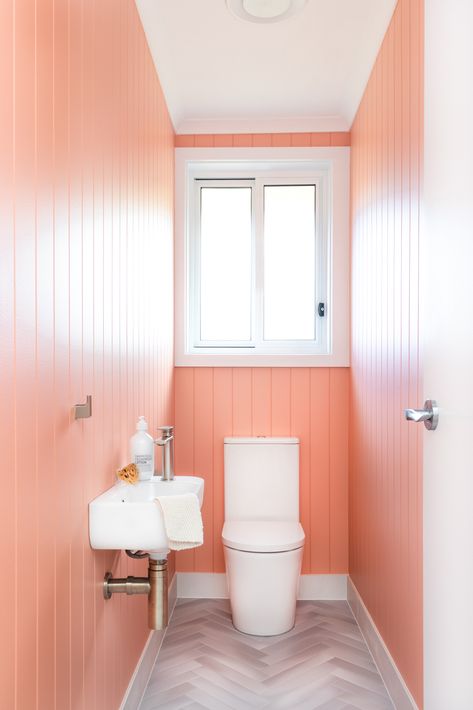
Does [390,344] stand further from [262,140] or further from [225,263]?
[262,140]

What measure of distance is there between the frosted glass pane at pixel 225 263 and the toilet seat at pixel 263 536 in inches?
40.2

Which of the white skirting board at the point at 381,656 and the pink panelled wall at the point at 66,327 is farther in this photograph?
the white skirting board at the point at 381,656

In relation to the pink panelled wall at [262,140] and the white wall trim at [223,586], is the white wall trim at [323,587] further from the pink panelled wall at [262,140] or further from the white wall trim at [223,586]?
the pink panelled wall at [262,140]

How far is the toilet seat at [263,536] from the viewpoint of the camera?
2469 mm

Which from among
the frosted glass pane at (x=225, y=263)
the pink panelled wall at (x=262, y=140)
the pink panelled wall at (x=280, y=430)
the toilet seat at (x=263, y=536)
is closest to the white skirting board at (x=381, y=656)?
the pink panelled wall at (x=280, y=430)

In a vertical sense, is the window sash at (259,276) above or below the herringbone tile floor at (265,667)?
above

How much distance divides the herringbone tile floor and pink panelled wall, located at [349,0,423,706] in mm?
201

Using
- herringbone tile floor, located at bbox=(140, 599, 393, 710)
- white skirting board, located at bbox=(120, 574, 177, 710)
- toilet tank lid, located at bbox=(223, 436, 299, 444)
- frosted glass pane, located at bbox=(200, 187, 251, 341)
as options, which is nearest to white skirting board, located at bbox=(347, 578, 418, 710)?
herringbone tile floor, located at bbox=(140, 599, 393, 710)

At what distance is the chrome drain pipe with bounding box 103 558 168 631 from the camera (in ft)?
5.39

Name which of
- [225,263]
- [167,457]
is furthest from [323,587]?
[225,263]

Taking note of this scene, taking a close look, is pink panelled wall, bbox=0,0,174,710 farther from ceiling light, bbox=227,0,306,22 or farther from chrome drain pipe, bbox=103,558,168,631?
ceiling light, bbox=227,0,306,22

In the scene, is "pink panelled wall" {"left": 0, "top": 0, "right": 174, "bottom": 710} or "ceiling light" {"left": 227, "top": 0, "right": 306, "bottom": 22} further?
"ceiling light" {"left": 227, "top": 0, "right": 306, "bottom": 22}

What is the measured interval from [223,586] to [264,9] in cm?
267

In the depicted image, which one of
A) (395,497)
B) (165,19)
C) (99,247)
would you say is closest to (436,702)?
(395,497)
